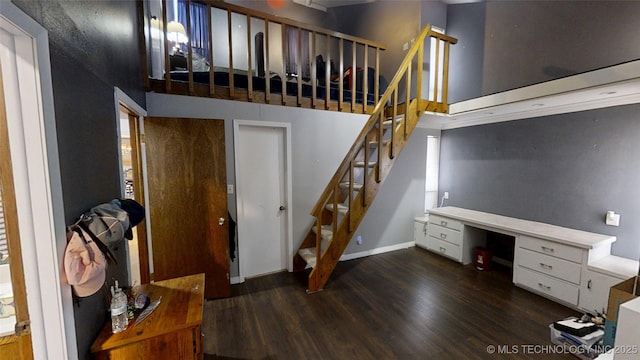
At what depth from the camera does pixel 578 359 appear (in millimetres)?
1901

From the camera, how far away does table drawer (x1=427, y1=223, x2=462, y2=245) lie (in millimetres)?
3547

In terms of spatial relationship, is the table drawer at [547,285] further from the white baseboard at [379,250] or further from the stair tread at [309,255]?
the stair tread at [309,255]

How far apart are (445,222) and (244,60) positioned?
4.24 metres

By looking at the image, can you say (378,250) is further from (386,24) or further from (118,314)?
(386,24)

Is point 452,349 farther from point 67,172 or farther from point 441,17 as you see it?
point 441,17

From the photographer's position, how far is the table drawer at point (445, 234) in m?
3.55

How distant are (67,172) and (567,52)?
164 inches

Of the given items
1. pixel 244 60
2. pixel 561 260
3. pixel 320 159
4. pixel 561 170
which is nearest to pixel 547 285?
pixel 561 260

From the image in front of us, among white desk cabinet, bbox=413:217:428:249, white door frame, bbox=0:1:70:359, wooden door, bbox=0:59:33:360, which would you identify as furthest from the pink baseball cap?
white desk cabinet, bbox=413:217:428:249

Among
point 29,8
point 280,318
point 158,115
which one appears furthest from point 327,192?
point 29,8

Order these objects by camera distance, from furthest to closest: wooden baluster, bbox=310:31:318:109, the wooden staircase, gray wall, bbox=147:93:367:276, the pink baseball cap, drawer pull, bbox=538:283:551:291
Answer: wooden baluster, bbox=310:31:318:109 → gray wall, bbox=147:93:367:276 → the wooden staircase → drawer pull, bbox=538:283:551:291 → the pink baseball cap

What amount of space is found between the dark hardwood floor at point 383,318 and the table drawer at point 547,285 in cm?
10

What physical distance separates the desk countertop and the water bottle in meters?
3.63

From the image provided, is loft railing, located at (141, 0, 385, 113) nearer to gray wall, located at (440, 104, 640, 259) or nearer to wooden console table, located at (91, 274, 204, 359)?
gray wall, located at (440, 104, 640, 259)
